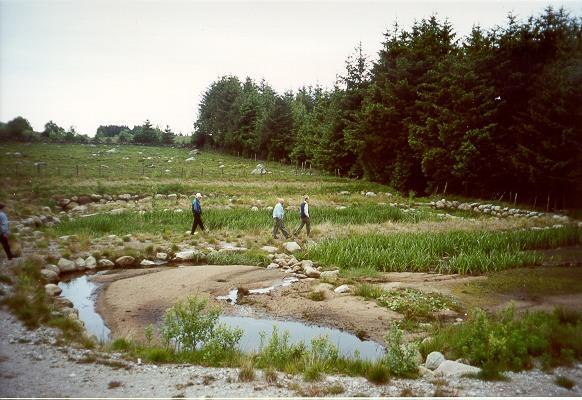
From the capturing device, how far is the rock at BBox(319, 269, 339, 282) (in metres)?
14.9

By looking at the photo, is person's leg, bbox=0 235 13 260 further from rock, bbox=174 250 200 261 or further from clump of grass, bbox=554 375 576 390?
clump of grass, bbox=554 375 576 390

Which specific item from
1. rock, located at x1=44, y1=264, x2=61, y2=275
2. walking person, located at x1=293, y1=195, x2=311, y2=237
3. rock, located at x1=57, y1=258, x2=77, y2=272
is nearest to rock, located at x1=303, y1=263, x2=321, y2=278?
walking person, located at x1=293, y1=195, x2=311, y2=237

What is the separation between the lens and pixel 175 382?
7.57m

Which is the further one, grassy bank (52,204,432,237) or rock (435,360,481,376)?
grassy bank (52,204,432,237)

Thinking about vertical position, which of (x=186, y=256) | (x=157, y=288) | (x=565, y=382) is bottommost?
(x=157, y=288)

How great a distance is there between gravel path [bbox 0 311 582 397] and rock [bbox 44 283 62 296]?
4.57 metres

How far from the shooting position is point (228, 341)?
9195 mm

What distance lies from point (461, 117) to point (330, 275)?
20613mm

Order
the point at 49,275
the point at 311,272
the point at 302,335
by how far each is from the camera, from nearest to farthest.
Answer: the point at 302,335, the point at 49,275, the point at 311,272

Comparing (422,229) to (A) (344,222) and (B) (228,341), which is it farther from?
(B) (228,341)

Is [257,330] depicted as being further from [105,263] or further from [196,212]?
[196,212]

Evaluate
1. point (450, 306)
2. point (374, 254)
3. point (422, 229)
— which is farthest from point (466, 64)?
point (450, 306)

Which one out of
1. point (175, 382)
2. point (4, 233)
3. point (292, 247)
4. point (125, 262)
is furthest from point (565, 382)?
point (4, 233)

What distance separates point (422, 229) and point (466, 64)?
15.1m
